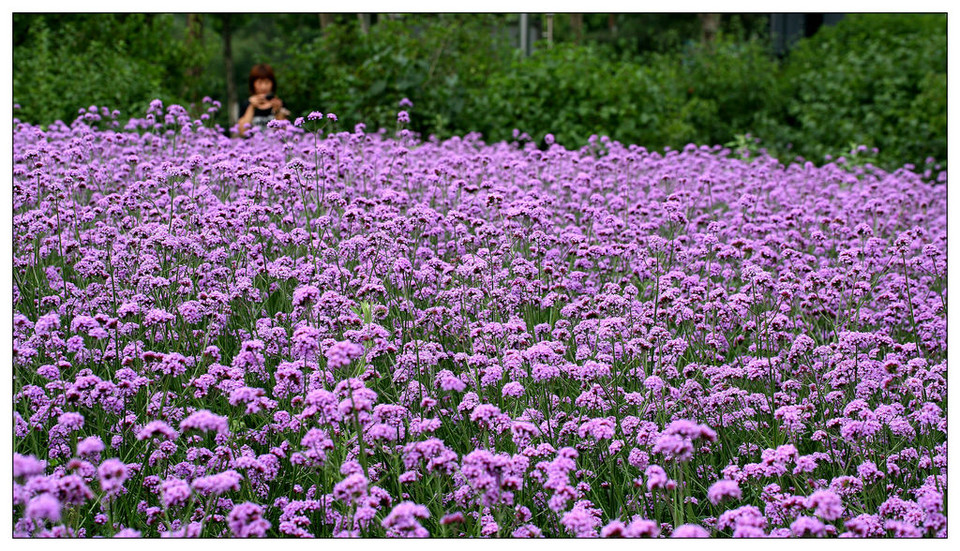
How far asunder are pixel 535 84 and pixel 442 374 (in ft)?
27.1

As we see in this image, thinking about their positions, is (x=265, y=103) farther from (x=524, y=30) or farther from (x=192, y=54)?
(x=524, y=30)

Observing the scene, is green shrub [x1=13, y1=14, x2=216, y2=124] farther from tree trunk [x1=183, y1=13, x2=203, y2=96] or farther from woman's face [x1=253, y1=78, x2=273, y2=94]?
woman's face [x1=253, y1=78, x2=273, y2=94]

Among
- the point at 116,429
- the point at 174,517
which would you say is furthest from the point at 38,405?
the point at 174,517

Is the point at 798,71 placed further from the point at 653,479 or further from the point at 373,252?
the point at 653,479

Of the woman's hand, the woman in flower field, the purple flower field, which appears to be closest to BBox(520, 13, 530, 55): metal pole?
the woman in flower field

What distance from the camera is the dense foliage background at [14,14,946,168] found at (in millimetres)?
10703

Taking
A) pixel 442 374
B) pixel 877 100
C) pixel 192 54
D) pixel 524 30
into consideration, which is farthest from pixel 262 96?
pixel 524 30

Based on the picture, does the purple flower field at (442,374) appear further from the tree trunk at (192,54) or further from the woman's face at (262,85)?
the tree trunk at (192,54)

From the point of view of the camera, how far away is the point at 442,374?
2.96m

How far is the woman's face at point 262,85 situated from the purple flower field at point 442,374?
16.5 feet

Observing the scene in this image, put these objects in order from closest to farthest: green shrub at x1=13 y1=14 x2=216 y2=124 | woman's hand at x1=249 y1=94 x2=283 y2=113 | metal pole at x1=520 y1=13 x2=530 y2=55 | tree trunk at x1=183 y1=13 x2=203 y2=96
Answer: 1. woman's hand at x1=249 y1=94 x2=283 y2=113
2. green shrub at x1=13 y1=14 x2=216 y2=124
3. tree trunk at x1=183 y1=13 x2=203 y2=96
4. metal pole at x1=520 y1=13 x2=530 y2=55

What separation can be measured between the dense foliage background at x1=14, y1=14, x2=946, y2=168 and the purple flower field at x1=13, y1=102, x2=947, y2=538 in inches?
220

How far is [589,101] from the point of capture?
35.0 ft

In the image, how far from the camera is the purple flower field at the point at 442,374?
2418 mm
